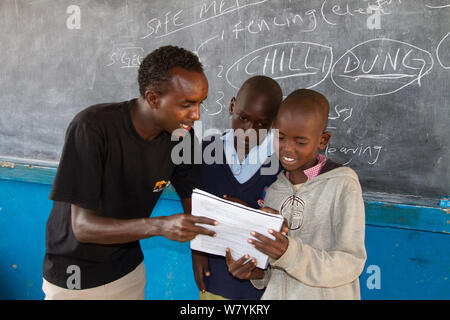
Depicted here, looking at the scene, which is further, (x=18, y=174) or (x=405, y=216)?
(x=18, y=174)

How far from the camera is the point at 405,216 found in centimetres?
184

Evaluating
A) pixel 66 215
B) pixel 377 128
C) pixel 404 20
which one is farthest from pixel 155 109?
pixel 404 20

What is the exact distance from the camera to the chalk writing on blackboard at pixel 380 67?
1776 millimetres

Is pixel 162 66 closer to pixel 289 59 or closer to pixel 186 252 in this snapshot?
pixel 289 59

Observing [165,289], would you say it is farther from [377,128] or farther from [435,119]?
[435,119]

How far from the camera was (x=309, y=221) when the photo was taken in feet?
4.19

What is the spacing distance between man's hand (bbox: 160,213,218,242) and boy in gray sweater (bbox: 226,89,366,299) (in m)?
0.15

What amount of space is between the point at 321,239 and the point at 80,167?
886mm

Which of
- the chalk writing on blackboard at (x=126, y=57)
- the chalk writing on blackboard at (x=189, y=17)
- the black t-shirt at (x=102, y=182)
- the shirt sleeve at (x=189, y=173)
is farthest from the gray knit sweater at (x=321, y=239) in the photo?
the chalk writing on blackboard at (x=126, y=57)

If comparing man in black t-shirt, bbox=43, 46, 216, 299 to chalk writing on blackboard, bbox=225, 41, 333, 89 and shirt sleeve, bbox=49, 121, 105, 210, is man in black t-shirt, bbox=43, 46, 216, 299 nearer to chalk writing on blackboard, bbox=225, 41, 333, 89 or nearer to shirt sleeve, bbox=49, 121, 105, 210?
shirt sleeve, bbox=49, 121, 105, 210

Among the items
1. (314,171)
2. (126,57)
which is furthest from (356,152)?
(126,57)

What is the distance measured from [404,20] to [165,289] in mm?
2263

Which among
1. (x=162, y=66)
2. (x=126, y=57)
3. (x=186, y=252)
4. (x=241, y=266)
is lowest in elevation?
(x=186, y=252)
